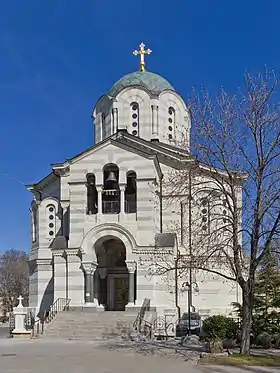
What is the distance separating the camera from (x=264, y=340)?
2377cm

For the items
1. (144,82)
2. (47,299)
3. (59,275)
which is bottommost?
(47,299)

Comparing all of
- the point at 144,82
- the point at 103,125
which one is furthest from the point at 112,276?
the point at 144,82

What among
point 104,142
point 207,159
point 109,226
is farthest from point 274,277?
point 104,142

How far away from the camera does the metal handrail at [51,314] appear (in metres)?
29.5

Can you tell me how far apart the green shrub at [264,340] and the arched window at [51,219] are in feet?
61.6

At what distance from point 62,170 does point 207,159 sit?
19.6 meters

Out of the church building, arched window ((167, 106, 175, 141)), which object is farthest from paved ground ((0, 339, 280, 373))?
arched window ((167, 106, 175, 141))

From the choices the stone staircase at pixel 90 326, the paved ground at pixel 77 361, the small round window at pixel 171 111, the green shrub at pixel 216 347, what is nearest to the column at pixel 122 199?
the stone staircase at pixel 90 326

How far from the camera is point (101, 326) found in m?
29.3

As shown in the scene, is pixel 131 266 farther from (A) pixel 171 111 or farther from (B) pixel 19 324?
(A) pixel 171 111

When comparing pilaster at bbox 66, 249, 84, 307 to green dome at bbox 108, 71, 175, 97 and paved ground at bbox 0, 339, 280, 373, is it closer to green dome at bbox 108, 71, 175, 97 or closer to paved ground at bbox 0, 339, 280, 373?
paved ground at bbox 0, 339, 280, 373

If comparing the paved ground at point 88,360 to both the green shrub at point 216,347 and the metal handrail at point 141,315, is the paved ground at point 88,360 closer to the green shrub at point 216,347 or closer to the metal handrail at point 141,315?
the green shrub at point 216,347

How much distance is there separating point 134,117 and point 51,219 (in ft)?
31.6

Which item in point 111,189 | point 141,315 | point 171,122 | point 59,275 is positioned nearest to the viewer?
point 141,315
